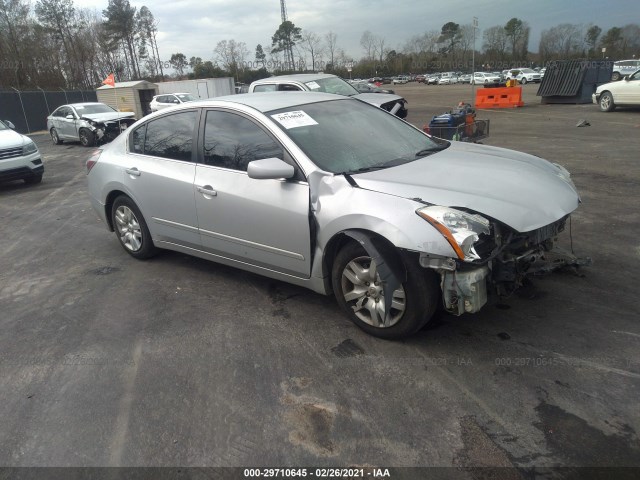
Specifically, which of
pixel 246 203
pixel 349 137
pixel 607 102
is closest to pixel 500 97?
pixel 607 102

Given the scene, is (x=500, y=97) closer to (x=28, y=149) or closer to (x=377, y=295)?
(x=28, y=149)

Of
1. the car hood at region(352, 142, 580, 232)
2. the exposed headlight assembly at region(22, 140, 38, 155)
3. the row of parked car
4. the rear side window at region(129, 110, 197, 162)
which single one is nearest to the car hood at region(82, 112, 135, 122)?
the exposed headlight assembly at region(22, 140, 38, 155)

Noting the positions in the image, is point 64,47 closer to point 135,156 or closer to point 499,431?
point 135,156

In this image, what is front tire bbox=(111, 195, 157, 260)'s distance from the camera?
5.16 meters

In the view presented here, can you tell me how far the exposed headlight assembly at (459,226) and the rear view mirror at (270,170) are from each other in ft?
3.44

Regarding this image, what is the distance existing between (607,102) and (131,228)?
17819 millimetres

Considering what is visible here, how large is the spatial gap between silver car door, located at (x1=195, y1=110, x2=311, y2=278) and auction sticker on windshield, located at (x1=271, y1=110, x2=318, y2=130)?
165 millimetres

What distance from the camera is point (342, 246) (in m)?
3.53

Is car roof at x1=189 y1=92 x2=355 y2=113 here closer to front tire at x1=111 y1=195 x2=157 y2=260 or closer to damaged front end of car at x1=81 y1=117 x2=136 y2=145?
front tire at x1=111 y1=195 x2=157 y2=260

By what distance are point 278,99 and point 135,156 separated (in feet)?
5.64

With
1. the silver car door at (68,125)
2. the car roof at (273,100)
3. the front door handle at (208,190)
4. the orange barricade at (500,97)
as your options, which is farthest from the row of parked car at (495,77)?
the front door handle at (208,190)

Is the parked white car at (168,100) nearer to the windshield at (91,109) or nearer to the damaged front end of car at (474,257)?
the windshield at (91,109)

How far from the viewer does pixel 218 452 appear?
8.40ft

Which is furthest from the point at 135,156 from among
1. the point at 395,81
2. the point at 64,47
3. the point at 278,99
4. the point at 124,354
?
the point at 395,81
